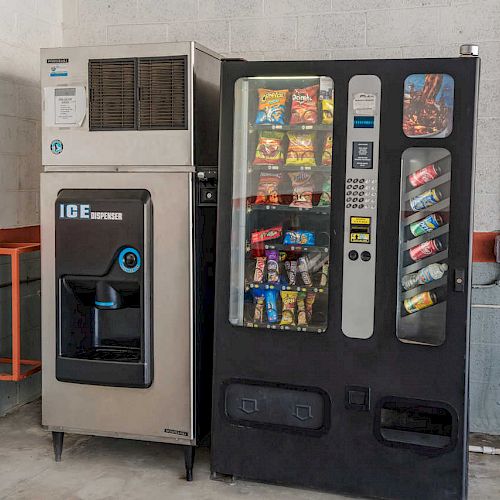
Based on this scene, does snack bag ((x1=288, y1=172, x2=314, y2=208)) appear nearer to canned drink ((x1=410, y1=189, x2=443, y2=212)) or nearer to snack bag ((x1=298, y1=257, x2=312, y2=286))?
snack bag ((x1=298, y1=257, x2=312, y2=286))

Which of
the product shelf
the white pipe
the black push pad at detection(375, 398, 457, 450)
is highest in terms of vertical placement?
the product shelf

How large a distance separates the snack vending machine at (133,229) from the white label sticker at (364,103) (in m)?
0.69

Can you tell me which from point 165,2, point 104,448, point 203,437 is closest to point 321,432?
point 203,437

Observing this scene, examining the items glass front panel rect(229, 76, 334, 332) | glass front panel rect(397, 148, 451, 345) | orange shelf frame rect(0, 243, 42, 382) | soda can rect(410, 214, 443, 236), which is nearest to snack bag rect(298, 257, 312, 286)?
glass front panel rect(229, 76, 334, 332)

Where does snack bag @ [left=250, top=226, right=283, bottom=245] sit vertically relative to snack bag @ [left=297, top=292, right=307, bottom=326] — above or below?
above

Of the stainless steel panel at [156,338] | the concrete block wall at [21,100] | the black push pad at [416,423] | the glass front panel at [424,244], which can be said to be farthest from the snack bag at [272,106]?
the concrete block wall at [21,100]

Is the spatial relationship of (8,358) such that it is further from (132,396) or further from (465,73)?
(465,73)

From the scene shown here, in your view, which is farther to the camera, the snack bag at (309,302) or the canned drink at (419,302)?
the snack bag at (309,302)

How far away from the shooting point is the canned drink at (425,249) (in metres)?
2.99

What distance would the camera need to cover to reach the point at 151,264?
10.9 feet

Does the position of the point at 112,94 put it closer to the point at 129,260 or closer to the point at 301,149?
the point at 129,260

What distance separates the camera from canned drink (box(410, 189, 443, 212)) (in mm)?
2986

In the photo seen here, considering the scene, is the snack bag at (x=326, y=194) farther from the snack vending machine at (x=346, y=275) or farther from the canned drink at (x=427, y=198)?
the canned drink at (x=427, y=198)

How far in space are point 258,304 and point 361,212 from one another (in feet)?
2.04
